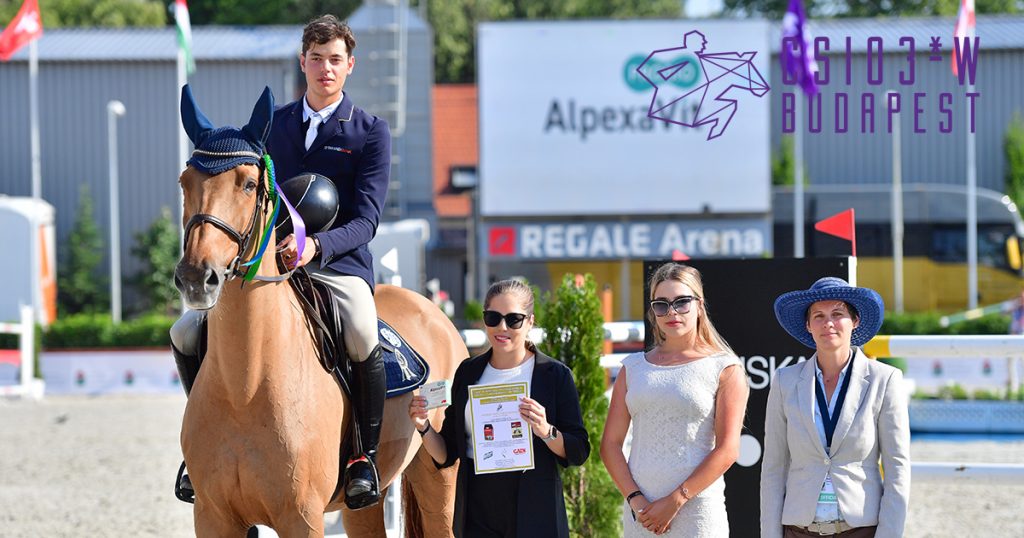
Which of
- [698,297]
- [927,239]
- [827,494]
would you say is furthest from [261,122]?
[927,239]

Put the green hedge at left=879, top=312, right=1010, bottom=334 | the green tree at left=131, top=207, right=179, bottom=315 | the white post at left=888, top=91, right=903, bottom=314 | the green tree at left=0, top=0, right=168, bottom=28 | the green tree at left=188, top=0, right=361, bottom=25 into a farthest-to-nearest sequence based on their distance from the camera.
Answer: the green tree at left=0, top=0, right=168, bottom=28 → the green tree at left=188, top=0, right=361, bottom=25 → the green tree at left=131, top=207, right=179, bottom=315 → the white post at left=888, top=91, right=903, bottom=314 → the green hedge at left=879, top=312, right=1010, bottom=334

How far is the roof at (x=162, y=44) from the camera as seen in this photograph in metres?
35.7

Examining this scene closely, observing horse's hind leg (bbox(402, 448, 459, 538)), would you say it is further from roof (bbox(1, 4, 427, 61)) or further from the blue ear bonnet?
roof (bbox(1, 4, 427, 61))

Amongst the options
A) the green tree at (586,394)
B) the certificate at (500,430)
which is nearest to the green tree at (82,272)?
the green tree at (586,394)

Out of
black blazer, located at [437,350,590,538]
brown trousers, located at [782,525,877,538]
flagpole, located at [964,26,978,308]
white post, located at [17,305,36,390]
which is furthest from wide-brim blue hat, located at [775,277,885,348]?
flagpole, located at [964,26,978,308]

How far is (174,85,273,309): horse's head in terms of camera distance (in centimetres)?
366

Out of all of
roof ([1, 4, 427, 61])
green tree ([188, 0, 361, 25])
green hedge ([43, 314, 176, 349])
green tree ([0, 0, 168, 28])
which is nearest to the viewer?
green hedge ([43, 314, 176, 349])

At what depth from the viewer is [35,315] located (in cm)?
2842

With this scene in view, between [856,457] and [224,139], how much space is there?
2.32m

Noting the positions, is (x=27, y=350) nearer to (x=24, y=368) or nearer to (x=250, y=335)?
(x=24, y=368)

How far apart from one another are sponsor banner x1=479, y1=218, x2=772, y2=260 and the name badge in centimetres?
2297

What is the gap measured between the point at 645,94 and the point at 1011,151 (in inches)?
487

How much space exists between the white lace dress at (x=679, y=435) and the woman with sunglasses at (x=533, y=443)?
29cm

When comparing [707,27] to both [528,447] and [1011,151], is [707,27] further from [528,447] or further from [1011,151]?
[528,447]
